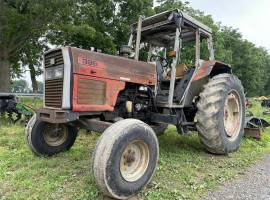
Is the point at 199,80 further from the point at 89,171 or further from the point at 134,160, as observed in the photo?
the point at 89,171

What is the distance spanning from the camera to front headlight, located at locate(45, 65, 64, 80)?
13.4 feet

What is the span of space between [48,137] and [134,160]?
194cm

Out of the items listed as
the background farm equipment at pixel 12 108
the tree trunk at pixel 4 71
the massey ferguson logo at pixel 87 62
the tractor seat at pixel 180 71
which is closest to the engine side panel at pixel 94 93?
the massey ferguson logo at pixel 87 62

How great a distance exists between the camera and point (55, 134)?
5.17 metres

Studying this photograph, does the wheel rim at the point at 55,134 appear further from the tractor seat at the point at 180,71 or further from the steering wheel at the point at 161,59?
the steering wheel at the point at 161,59

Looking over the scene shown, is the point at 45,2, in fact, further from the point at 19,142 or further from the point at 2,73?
the point at 19,142

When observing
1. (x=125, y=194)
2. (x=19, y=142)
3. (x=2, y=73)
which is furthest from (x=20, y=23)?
(x=125, y=194)

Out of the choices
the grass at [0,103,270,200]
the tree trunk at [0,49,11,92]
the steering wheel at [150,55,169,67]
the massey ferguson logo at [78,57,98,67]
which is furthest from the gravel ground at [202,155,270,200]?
the tree trunk at [0,49,11,92]

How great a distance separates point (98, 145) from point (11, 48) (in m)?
14.4

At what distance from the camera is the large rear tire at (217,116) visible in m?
5.04

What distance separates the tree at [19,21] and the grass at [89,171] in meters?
9.13

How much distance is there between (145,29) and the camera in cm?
579

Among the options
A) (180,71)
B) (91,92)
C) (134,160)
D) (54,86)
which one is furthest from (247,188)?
(54,86)

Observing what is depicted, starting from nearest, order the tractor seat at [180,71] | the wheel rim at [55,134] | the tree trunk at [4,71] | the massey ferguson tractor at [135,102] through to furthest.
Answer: the massey ferguson tractor at [135,102] < the wheel rim at [55,134] < the tractor seat at [180,71] < the tree trunk at [4,71]
